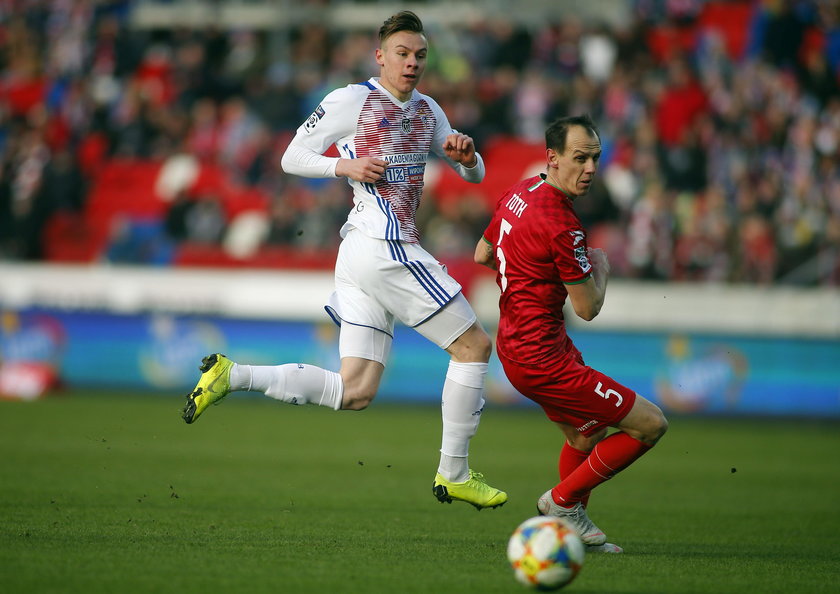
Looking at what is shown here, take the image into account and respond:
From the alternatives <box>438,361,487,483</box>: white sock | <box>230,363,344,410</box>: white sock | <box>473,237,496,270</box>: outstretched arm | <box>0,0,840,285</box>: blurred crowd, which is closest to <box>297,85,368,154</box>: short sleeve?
<box>473,237,496,270</box>: outstretched arm

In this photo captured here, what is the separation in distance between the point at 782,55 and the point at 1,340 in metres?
12.4

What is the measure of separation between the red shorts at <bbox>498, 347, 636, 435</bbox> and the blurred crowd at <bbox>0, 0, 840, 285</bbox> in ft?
31.7

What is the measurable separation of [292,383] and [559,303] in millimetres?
1564

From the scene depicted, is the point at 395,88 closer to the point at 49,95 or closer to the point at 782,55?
the point at 782,55

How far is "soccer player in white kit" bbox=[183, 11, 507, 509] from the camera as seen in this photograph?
22.4 feet

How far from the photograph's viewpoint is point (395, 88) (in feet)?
22.8

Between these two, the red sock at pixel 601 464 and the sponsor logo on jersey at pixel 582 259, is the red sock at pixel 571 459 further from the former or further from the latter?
the sponsor logo on jersey at pixel 582 259

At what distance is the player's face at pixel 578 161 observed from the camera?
656 cm

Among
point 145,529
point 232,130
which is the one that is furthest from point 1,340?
point 145,529

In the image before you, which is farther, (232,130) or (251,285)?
(232,130)

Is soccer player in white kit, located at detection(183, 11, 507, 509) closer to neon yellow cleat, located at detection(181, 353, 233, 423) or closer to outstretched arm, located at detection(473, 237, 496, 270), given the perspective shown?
neon yellow cleat, located at detection(181, 353, 233, 423)

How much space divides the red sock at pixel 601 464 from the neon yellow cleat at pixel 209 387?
2009 millimetres

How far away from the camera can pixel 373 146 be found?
6.90 m

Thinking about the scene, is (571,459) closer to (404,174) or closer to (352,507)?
(352,507)
